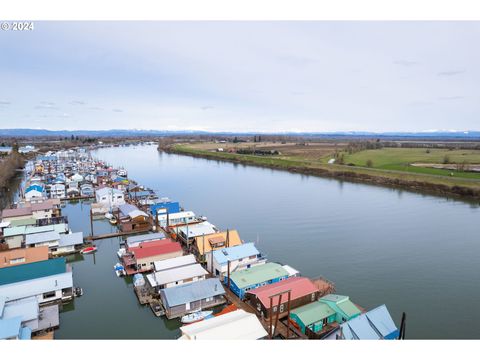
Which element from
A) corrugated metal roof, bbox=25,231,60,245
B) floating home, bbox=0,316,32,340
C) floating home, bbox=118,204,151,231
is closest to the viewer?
floating home, bbox=0,316,32,340

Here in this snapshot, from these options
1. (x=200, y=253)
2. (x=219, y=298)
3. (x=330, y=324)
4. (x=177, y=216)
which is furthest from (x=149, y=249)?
(x=330, y=324)

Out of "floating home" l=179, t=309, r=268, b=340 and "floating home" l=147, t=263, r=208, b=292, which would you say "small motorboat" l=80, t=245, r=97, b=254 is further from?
"floating home" l=179, t=309, r=268, b=340

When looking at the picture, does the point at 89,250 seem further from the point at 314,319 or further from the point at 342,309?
the point at 342,309

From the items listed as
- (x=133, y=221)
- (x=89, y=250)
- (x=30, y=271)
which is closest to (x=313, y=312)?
(x=30, y=271)

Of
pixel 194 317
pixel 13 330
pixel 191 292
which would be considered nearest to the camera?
pixel 13 330

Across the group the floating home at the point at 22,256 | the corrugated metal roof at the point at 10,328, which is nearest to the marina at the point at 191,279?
the floating home at the point at 22,256

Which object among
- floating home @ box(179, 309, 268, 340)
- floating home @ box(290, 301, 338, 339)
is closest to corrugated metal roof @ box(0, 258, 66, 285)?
floating home @ box(179, 309, 268, 340)

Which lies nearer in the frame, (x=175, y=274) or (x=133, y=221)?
(x=175, y=274)

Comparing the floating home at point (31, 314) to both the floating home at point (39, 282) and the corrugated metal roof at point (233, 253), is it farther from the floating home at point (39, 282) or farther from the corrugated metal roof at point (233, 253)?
the corrugated metal roof at point (233, 253)
